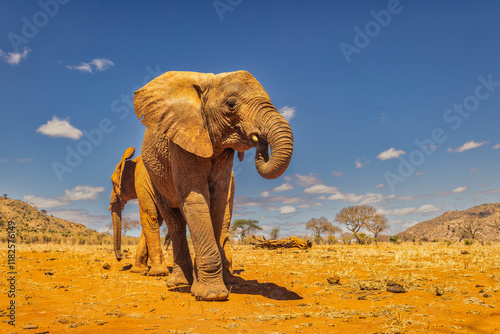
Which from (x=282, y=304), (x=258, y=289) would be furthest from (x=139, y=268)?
(x=282, y=304)

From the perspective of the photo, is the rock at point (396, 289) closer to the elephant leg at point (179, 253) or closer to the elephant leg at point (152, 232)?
the elephant leg at point (179, 253)

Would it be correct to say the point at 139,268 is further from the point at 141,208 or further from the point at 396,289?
the point at 396,289

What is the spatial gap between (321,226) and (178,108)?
4079 cm

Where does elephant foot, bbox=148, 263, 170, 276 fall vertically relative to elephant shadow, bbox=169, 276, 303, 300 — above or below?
above

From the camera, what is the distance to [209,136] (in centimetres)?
619

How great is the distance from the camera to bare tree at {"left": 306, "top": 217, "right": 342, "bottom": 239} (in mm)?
44438

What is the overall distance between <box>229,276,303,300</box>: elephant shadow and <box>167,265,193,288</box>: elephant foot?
1.00 m

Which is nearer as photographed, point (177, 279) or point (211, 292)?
point (211, 292)

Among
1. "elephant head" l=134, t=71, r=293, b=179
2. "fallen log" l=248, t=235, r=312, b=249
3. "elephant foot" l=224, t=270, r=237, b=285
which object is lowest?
"elephant foot" l=224, t=270, r=237, b=285

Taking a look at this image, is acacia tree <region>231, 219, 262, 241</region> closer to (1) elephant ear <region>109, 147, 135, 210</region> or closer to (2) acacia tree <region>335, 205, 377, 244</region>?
(2) acacia tree <region>335, 205, 377, 244</region>

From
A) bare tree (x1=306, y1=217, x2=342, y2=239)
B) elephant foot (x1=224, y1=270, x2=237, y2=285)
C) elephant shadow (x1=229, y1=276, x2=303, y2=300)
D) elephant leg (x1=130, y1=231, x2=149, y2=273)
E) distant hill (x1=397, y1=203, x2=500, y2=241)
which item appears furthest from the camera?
distant hill (x1=397, y1=203, x2=500, y2=241)

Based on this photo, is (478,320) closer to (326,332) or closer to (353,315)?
(353,315)

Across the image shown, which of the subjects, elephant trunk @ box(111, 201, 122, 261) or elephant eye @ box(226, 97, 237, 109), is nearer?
elephant eye @ box(226, 97, 237, 109)

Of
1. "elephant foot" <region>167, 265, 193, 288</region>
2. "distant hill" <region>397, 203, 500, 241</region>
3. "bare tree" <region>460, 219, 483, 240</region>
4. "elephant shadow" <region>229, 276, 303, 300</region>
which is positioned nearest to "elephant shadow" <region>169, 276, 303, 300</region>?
"elephant shadow" <region>229, 276, 303, 300</region>
